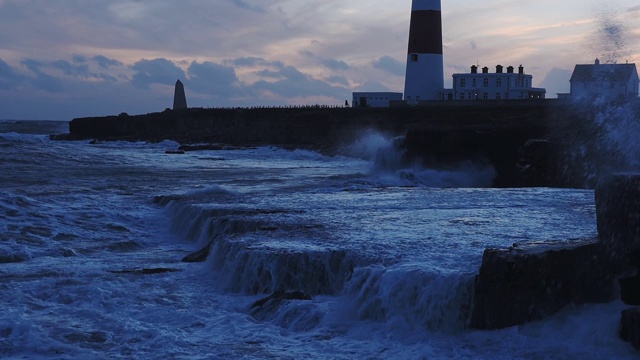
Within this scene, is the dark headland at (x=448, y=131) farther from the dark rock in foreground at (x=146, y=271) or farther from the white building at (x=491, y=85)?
the dark rock in foreground at (x=146, y=271)

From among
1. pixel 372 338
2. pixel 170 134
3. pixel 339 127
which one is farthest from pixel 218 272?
pixel 170 134

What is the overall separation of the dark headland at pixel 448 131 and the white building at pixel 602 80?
5.36 meters

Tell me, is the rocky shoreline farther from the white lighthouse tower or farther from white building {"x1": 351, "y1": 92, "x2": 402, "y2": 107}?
white building {"x1": 351, "y1": 92, "x2": 402, "y2": 107}

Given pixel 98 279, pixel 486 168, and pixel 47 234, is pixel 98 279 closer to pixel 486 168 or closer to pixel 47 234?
pixel 47 234

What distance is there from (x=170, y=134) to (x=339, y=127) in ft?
69.1

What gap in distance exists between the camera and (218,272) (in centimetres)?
1108

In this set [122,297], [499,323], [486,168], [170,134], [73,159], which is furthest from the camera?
[170,134]

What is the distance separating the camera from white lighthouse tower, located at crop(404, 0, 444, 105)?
46.8m

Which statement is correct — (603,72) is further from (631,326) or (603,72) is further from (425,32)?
(631,326)

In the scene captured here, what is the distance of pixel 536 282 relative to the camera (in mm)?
7594

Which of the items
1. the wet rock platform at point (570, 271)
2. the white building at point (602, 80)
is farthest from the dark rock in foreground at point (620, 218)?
the white building at point (602, 80)

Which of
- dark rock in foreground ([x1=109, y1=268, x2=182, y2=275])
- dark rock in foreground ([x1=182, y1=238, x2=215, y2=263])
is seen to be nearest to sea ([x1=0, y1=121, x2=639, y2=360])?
dark rock in foreground ([x1=109, y1=268, x2=182, y2=275])

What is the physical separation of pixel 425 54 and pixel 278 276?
132 ft

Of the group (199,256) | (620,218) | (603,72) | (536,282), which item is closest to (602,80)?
(603,72)
